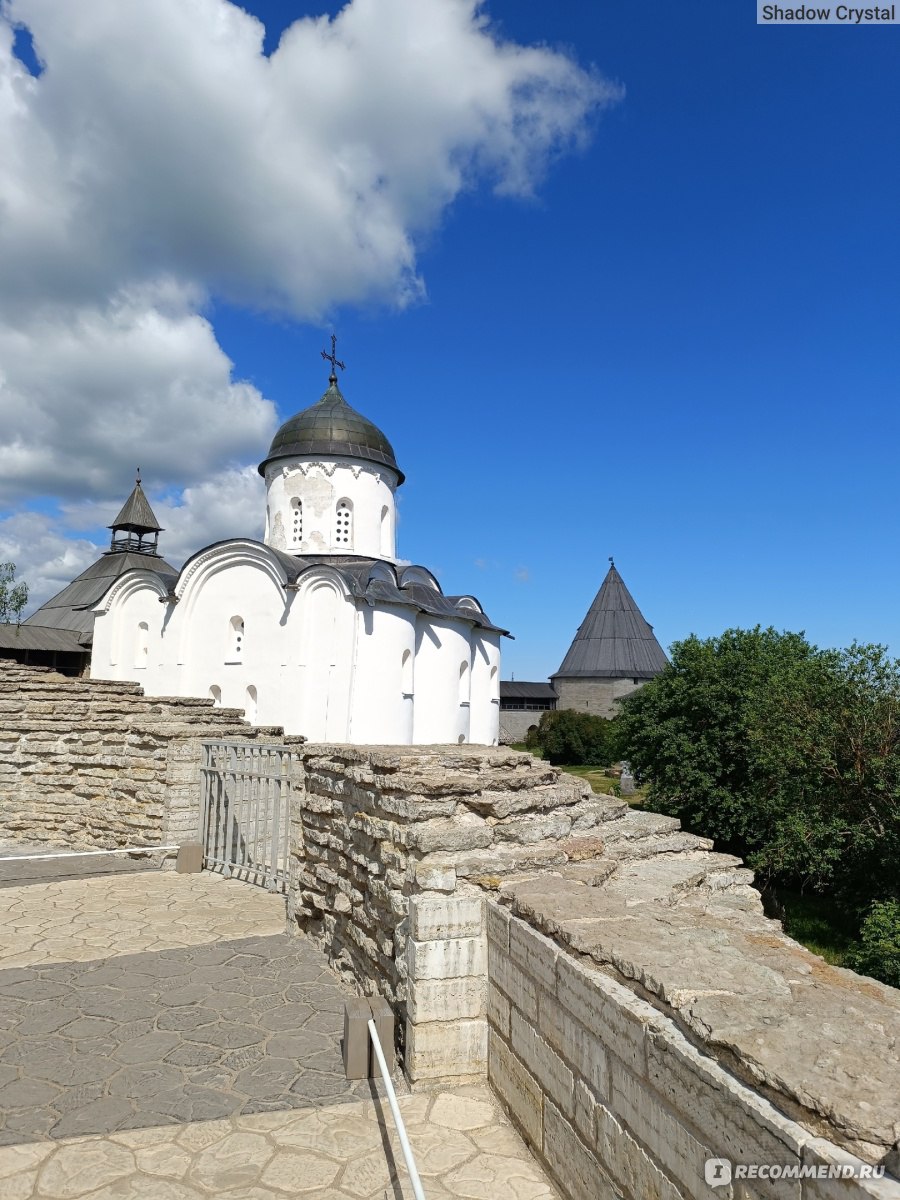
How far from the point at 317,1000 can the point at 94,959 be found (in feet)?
5.63

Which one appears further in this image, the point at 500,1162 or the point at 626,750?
the point at 626,750

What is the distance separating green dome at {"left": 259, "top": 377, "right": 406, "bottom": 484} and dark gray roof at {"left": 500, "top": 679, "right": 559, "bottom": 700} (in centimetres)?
2375

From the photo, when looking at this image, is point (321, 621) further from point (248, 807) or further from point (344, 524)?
point (248, 807)

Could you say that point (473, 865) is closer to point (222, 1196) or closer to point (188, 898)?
point (222, 1196)

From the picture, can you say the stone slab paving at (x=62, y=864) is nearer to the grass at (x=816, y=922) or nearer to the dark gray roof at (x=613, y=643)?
the grass at (x=816, y=922)

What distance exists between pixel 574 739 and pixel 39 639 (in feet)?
75.4

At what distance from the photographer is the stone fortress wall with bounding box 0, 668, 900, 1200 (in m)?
1.81

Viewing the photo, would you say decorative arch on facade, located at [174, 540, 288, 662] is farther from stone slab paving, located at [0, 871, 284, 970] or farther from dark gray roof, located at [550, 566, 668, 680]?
dark gray roof, located at [550, 566, 668, 680]

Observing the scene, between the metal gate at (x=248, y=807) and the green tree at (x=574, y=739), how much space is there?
28769 mm

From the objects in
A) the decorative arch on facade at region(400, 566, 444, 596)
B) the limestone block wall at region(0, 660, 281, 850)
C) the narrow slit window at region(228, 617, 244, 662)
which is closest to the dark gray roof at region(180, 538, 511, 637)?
the decorative arch on facade at region(400, 566, 444, 596)

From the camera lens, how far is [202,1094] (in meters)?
3.36

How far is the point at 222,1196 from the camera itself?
2.71 m

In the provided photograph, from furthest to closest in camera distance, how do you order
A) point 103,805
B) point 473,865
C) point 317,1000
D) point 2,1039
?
point 103,805
point 317,1000
point 2,1039
point 473,865

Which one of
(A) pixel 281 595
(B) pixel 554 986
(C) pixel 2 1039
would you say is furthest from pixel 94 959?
(A) pixel 281 595
